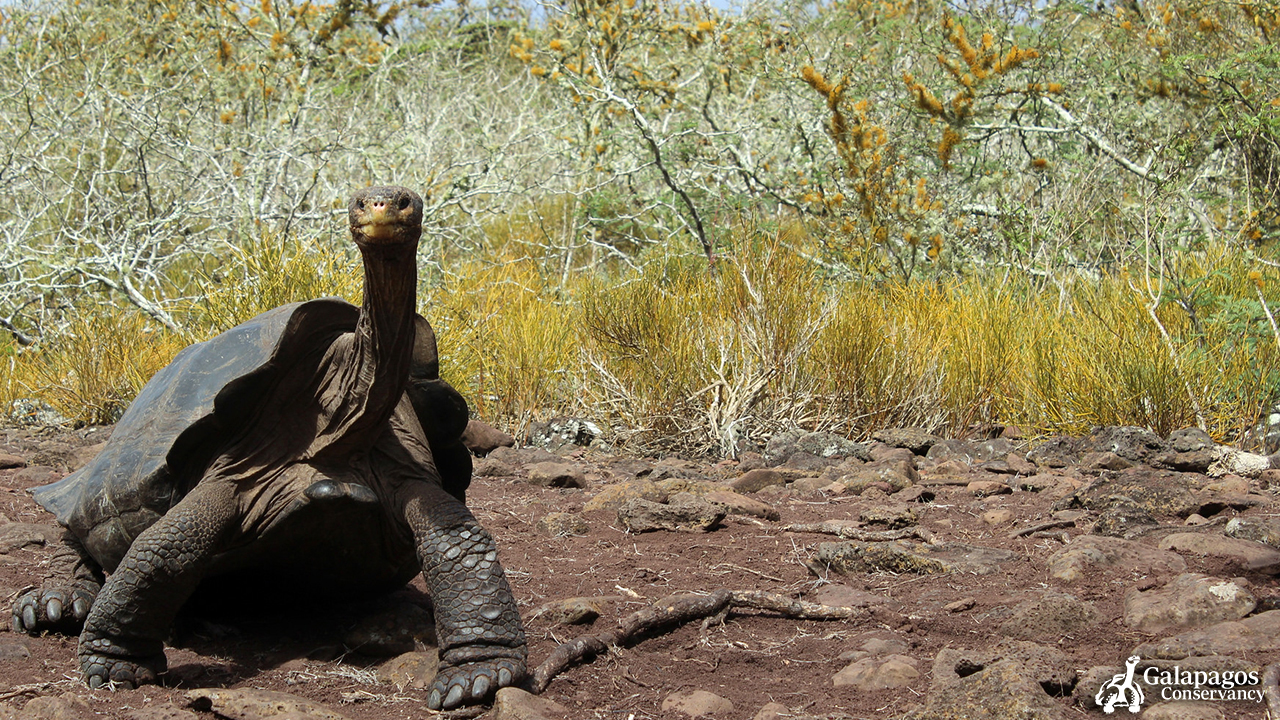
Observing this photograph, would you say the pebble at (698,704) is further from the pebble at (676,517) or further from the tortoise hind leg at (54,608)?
the tortoise hind leg at (54,608)

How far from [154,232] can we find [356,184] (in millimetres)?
1785

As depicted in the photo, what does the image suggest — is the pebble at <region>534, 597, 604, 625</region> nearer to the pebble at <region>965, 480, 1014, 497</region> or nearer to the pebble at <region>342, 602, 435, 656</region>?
the pebble at <region>342, 602, 435, 656</region>

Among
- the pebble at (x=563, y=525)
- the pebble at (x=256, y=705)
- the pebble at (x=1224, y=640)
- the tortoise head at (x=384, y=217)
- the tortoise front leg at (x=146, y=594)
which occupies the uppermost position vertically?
the tortoise head at (x=384, y=217)

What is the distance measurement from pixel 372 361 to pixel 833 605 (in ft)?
4.09

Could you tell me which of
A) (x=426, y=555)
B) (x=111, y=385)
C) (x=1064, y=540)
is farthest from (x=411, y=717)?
(x=111, y=385)

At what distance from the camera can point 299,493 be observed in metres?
2.30

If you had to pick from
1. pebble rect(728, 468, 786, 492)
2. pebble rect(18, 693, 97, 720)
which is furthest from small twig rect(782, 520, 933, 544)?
pebble rect(18, 693, 97, 720)

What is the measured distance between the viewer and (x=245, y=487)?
239 cm

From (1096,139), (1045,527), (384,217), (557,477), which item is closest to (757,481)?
(557,477)

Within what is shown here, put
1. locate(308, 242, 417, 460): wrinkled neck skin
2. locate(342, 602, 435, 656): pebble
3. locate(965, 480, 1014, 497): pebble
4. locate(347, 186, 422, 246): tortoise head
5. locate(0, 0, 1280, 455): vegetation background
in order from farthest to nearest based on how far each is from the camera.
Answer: locate(0, 0, 1280, 455): vegetation background → locate(965, 480, 1014, 497): pebble → locate(342, 602, 435, 656): pebble → locate(308, 242, 417, 460): wrinkled neck skin → locate(347, 186, 422, 246): tortoise head

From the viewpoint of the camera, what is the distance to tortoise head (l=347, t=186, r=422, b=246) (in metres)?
1.92

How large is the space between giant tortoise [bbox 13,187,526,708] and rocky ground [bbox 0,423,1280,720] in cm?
12

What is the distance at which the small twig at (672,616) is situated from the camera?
230cm

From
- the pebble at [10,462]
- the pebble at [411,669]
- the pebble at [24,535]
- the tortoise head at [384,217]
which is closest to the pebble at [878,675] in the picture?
the pebble at [411,669]
